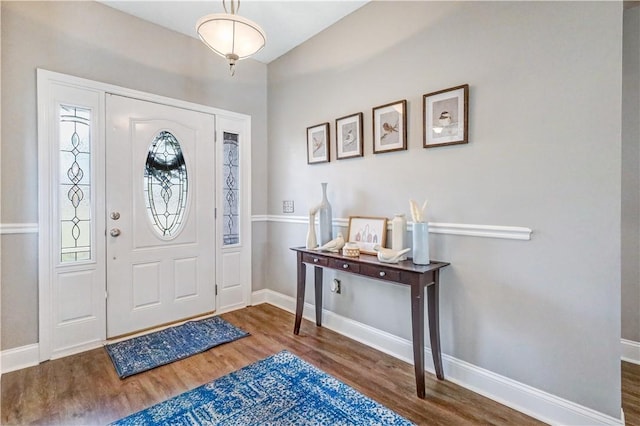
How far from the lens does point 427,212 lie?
2.23 m

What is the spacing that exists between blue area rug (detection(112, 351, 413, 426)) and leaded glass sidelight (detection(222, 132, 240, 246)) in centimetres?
165

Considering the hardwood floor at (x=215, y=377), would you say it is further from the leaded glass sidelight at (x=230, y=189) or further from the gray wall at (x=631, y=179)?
the leaded glass sidelight at (x=230, y=189)

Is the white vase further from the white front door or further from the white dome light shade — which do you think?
the white dome light shade

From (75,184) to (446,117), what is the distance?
2.97 m

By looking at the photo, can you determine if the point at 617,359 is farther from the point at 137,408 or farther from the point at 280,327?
the point at 137,408

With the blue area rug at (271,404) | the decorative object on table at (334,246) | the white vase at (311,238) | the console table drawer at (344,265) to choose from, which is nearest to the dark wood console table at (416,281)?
the console table drawer at (344,265)

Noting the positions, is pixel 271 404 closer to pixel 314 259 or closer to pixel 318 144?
pixel 314 259

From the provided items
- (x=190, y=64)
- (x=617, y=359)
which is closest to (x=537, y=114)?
(x=617, y=359)

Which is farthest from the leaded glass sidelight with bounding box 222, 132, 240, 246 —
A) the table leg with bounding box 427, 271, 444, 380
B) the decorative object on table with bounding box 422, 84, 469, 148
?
the table leg with bounding box 427, 271, 444, 380

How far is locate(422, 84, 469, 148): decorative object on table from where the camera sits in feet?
6.60

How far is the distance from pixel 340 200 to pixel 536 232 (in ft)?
5.13

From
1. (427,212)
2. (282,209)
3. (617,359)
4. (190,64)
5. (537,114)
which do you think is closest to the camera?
(617,359)

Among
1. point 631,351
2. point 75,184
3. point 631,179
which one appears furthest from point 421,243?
point 75,184

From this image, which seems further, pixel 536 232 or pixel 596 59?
pixel 536 232
